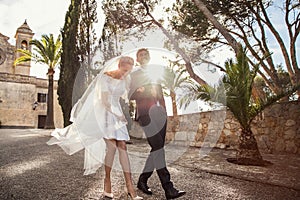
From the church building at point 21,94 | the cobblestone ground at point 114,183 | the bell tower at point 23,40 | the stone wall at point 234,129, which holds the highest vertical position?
the bell tower at point 23,40

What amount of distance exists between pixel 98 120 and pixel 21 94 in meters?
28.0

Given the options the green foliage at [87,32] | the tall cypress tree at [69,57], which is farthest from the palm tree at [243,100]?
the tall cypress tree at [69,57]

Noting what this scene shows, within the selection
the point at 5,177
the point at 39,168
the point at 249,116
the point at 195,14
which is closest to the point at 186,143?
the point at 249,116

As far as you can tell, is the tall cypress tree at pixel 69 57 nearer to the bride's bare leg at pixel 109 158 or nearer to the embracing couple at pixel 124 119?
the embracing couple at pixel 124 119

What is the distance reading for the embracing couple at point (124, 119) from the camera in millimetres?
2605

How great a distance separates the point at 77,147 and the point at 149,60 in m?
1.47

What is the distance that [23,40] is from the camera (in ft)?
97.4

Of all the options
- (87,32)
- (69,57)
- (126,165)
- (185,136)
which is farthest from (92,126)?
(69,57)

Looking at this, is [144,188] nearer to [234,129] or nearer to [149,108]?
[149,108]

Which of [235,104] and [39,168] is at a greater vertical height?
[235,104]

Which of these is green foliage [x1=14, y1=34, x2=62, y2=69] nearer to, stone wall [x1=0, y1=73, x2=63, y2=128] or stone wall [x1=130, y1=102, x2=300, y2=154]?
stone wall [x1=0, y1=73, x2=63, y2=128]

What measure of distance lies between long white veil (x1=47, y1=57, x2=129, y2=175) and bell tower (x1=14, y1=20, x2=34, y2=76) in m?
29.7

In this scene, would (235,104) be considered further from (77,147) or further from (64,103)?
(64,103)

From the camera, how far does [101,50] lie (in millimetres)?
11758
